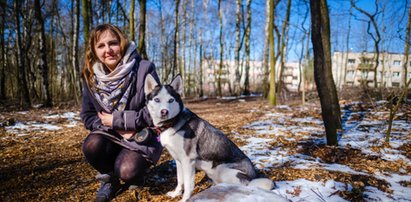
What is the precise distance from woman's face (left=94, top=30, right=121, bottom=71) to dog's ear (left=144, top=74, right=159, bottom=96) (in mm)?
474

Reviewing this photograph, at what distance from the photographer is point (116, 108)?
273cm

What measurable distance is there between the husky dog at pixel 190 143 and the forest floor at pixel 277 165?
407 mm

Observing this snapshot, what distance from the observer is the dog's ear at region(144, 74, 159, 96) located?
8.51ft

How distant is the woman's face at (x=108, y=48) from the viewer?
2.68 meters

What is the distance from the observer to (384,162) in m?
Result: 3.63

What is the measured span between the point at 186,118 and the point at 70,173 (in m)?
2.09

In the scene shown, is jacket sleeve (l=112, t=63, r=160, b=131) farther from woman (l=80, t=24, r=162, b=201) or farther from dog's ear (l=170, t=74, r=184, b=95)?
dog's ear (l=170, t=74, r=184, b=95)

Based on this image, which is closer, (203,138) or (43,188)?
(203,138)

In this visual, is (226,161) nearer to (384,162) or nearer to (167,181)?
(167,181)

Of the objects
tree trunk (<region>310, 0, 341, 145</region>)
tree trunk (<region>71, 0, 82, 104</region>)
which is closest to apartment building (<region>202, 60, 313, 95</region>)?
tree trunk (<region>71, 0, 82, 104</region>)

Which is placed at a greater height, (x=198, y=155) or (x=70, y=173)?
(x=198, y=155)

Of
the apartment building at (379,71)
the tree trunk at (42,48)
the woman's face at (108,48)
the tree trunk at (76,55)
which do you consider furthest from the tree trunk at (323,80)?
the tree trunk at (76,55)

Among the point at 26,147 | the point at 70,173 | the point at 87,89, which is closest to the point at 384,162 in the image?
the point at 87,89

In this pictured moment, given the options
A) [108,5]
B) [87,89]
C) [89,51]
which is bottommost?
[87,89]
